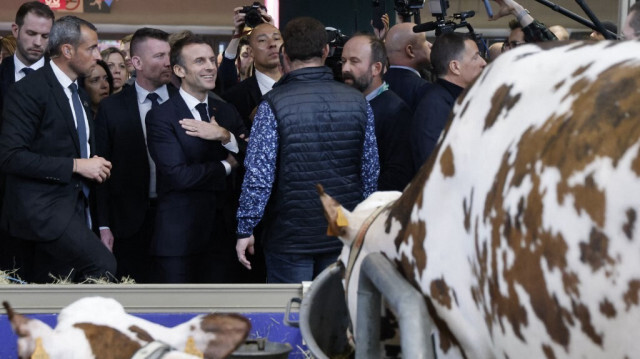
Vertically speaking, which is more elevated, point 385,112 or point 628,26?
point 628,26

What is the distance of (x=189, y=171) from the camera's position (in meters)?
4.16

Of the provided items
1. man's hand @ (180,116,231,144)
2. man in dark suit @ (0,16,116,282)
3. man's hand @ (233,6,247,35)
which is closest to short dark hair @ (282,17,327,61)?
man's hand @ (180,116,231,144)

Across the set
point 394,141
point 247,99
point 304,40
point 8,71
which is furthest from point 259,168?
point 8,71

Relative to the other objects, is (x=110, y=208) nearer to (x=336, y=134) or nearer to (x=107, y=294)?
(x=336, y=134)

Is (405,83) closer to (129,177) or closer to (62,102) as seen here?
(129,177)

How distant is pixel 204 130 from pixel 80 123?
543mm

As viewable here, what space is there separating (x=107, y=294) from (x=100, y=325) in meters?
0.87

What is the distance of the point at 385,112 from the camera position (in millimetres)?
4535

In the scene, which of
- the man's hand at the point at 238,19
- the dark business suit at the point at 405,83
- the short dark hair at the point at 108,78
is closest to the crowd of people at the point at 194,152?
the dark business suit at the point at 405,83

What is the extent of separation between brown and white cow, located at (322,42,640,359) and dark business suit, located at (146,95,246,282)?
300cm

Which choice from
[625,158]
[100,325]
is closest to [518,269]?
[625,158]

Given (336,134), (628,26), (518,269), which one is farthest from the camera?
(336,134)

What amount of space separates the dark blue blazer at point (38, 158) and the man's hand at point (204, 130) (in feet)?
1.61

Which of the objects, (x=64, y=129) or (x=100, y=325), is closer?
(x=100, y=325)
